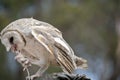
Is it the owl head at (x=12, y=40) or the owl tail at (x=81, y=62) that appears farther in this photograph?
the owl tail at (x=81, y=62)

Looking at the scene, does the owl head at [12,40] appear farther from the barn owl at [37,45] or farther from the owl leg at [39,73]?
the owl leg at [39,73]

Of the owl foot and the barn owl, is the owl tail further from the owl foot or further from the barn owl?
the owl foot

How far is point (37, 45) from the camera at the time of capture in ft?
8.67

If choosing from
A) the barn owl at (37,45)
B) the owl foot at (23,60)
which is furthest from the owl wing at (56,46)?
the owl foot at (23,60)

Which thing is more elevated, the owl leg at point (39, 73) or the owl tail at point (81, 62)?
the owl tail at point (81, 62)

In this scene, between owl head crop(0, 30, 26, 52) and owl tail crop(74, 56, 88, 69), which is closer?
owl head crop(0, 30, 26, 52)

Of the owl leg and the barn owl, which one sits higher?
the barn owl

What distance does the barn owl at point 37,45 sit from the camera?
8.59ft

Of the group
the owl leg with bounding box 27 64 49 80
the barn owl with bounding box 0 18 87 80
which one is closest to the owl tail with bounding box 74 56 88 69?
the barn owl with bounding box 0 18 87 80

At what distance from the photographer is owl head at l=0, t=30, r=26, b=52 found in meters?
2.61

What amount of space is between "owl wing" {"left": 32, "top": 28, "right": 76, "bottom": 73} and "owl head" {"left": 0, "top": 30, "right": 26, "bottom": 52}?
66mm

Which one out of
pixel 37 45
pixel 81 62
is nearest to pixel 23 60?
pixel 37 45

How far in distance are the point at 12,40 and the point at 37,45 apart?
0.35ft

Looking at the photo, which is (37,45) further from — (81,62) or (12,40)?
(81,62)
